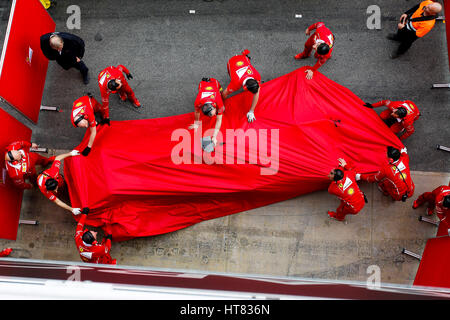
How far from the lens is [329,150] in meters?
3.99

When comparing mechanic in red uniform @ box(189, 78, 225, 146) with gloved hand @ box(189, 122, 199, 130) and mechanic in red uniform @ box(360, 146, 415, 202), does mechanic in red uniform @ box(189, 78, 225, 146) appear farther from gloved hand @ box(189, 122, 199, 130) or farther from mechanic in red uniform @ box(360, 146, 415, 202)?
mechanic in red uniform @ box(360, 146, 415, 202)

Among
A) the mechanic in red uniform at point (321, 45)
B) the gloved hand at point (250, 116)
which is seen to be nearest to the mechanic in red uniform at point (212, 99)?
the gloved hand at point (250, 116)

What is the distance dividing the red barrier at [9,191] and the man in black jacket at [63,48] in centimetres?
96

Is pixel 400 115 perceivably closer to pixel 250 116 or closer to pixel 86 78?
pixel 250 116

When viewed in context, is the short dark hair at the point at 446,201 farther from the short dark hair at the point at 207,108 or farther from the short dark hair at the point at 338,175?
the short dark hair at the point at 207,108

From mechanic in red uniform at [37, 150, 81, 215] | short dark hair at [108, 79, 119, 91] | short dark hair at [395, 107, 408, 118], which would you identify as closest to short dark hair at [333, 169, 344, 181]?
short dark hair at [395, 107, 408, 118]

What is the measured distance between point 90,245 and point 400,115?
3.89m

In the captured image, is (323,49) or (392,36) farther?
(392,36)

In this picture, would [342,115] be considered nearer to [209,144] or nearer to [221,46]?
[209,144]

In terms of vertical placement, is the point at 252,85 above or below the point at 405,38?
below

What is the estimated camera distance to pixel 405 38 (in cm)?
454

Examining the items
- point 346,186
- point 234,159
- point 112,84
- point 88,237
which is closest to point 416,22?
point 346,186

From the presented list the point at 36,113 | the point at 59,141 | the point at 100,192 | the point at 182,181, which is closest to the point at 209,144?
the point at 182,181

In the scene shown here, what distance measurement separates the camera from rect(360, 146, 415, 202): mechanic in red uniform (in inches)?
152
